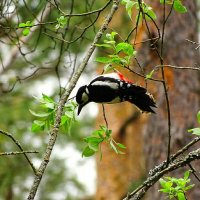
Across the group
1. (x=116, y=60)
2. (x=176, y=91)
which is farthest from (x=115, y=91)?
(x=176, y=91)

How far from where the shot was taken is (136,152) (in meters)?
10.5

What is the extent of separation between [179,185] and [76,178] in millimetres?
8917

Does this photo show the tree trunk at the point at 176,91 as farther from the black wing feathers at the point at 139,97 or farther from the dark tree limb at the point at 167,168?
the dark tree limb at the point at 167,168

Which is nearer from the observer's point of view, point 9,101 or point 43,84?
point 9,101

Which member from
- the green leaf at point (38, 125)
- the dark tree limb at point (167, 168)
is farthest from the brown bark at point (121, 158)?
the dark tree limb at point (167, 168)

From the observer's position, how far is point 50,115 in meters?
2.36

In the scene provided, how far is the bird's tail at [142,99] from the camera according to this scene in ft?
8.08

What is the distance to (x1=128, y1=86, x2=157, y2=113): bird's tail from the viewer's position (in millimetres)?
2462

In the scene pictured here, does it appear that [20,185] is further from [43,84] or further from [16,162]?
[43,84]

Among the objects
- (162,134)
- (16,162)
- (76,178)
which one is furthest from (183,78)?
(76,178)

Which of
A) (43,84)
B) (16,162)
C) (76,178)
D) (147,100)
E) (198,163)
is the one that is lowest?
(147,100)

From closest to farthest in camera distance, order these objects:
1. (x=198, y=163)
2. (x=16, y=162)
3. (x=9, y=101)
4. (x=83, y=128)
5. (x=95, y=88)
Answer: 1. (x=95, y=88)
2. (x=198, y=163)
3. (x=16, y=162)
4. (x=9, y=101)
5. (x=83, y=128)

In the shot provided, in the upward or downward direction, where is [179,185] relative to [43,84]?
downward

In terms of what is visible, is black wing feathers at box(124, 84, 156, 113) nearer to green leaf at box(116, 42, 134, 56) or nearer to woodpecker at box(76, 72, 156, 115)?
woodpecker at box(76, 72, 156, 115)
